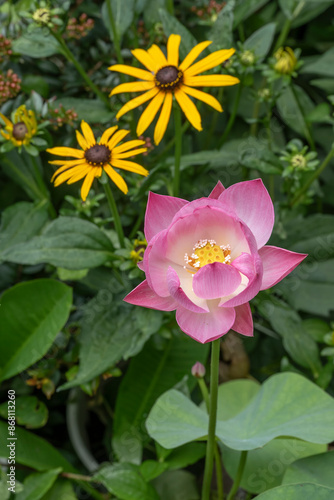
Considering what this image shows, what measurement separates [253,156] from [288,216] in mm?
131

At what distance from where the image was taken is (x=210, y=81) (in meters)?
0.69

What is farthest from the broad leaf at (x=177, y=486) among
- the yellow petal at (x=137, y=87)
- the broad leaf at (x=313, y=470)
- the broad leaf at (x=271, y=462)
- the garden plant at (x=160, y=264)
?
the yellow petal at (x=137, y=87)

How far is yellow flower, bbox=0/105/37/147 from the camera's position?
2.50ft

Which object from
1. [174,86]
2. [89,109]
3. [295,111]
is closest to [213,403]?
[174,86]

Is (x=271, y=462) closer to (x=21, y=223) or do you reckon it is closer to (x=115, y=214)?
(x=115, y=214)

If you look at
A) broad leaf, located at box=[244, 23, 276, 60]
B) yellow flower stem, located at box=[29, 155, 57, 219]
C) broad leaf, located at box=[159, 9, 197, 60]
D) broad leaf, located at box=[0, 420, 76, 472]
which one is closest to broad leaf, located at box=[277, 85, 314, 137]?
broad leaf, located at box=[244, 23, 276, 60]

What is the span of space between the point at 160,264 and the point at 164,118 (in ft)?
0.82

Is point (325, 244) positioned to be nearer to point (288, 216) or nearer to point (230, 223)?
point (288, 216)

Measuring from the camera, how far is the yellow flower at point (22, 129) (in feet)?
2.50

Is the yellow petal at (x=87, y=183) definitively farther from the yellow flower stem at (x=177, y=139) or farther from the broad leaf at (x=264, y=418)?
the broad leaf at (x=264, y=418)

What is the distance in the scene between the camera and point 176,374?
94cm

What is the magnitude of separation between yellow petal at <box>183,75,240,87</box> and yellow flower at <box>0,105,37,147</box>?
23 cm

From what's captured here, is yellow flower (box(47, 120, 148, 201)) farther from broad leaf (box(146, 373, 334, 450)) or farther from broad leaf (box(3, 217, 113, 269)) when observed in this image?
broad leaf (box(146, 373, 334, 450))

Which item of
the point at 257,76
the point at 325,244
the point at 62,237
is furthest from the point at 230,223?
the point at 257,76
